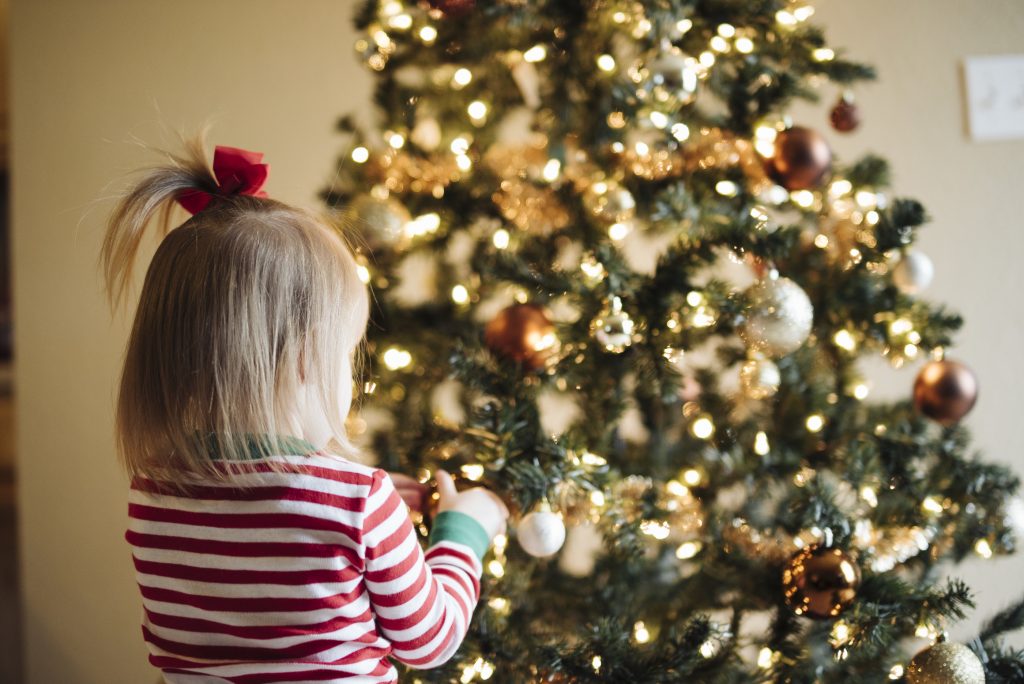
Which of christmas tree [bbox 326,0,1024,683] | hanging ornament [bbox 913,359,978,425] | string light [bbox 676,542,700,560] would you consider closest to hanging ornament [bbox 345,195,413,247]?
christmas tree [bbox 326,0,1024,683]

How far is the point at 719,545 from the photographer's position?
0.99 meters

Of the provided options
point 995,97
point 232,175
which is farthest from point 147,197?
point 995,97

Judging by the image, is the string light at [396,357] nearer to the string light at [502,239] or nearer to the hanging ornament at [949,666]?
the string light at [502,239]

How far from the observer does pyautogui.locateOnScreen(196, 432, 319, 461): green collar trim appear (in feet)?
2.10

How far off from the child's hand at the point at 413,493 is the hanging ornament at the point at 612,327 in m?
0.25

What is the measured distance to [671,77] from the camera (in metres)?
0.88

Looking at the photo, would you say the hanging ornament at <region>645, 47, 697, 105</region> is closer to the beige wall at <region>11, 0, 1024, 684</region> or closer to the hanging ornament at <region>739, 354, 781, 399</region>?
the hanging ornament at <region>739, 354, 781, 399</region>

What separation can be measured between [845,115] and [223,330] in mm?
789

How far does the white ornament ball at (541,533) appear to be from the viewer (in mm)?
749

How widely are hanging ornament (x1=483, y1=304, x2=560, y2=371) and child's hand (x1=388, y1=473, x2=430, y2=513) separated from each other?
0.17 meters

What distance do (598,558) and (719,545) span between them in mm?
216

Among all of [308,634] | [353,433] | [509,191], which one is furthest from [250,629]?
[509,191]

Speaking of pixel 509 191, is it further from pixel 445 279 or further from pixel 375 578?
pixel 375 578

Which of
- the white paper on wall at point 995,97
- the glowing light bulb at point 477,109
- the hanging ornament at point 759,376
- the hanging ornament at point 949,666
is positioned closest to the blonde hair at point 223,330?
the glowing light bulb at point 477,109
